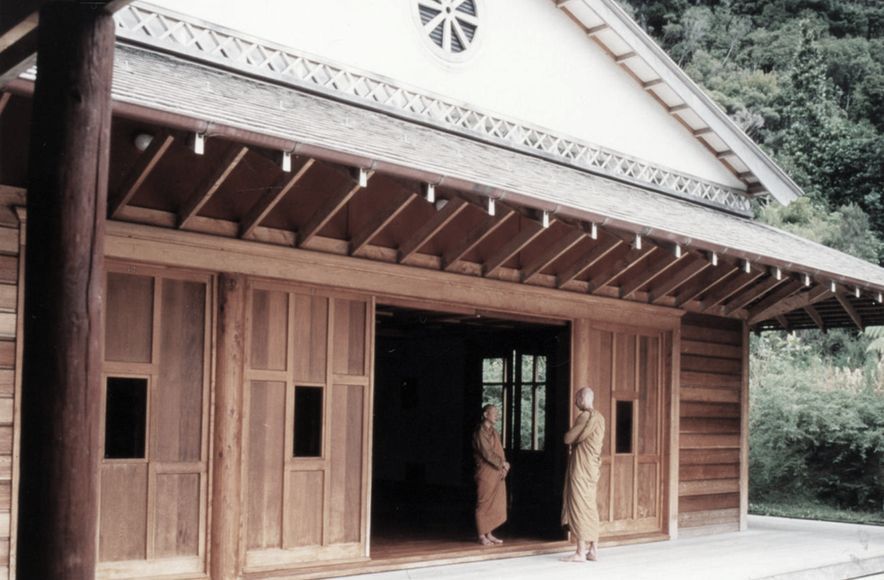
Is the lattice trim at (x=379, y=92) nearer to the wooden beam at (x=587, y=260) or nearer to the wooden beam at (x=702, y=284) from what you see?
the wooden beam at (x=702, y=284)

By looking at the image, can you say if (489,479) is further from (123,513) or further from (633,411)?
(123,513)

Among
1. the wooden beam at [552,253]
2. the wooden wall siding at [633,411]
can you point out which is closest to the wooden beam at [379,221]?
the wooden beam at [552,253]

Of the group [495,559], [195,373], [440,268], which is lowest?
[495,559]

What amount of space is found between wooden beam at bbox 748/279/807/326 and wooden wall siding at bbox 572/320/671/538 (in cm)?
154

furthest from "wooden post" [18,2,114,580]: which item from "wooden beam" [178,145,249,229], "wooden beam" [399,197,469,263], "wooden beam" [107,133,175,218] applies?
"wooden beam" [399,197,469,263]

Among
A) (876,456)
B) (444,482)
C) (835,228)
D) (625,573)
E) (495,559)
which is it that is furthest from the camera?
(835,228)

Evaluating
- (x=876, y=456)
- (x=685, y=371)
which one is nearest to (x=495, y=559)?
(x=685, y=371)

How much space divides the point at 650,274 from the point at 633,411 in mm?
1675

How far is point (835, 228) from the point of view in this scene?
28.9m

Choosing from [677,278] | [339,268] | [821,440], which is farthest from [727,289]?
[821,440]

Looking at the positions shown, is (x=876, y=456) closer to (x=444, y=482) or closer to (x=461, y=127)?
(x=444, y=482)

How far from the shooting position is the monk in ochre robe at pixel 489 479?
10633 mm

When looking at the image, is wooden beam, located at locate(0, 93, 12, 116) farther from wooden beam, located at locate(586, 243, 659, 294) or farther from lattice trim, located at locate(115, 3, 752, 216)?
wooden beam, located at locate(586, 243, 659, 294)

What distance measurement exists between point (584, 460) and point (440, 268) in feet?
7.69
